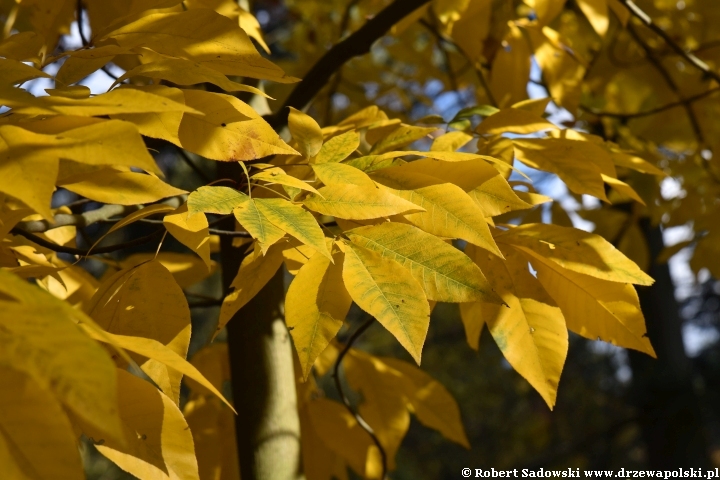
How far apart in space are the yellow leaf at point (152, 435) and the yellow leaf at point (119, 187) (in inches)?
4.1

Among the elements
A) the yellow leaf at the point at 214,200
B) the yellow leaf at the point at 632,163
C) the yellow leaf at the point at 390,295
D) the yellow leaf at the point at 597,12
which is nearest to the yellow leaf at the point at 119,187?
the yellow leaf at the point at 214,200

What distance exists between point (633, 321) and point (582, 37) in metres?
0.91

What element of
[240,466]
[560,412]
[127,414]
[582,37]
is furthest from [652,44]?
[560,412]

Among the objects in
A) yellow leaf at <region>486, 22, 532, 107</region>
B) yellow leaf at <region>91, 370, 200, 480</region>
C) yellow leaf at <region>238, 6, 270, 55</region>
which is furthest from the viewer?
yellow leaf at <region>486, 22, 532, 107</region>

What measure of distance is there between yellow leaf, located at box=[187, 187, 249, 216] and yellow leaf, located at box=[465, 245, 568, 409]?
0.20 m

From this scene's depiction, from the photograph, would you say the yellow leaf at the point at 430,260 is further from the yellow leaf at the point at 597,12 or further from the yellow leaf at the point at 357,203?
the yellow leaf at the point at 597,12

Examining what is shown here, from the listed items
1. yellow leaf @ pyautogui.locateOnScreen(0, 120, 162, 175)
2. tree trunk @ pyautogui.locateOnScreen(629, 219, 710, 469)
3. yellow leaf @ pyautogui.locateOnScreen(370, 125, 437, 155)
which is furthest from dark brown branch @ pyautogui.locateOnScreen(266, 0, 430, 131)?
tree trunk @ pyautogui.locateOnScreen(629, 219, 710, 469)

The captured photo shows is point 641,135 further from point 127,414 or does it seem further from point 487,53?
point 127,414

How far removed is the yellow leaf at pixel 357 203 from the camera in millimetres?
430

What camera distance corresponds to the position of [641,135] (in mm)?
1197

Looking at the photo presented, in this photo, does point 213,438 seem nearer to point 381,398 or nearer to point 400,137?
point 381,398

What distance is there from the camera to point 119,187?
0.42m

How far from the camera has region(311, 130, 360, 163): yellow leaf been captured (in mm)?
515

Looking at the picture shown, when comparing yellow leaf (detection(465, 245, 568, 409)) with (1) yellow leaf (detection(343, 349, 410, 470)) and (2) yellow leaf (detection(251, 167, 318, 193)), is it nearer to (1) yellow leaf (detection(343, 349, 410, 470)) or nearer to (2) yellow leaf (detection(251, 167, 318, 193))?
(2) yellow leaf (detection(251, 167, 318, 193))
